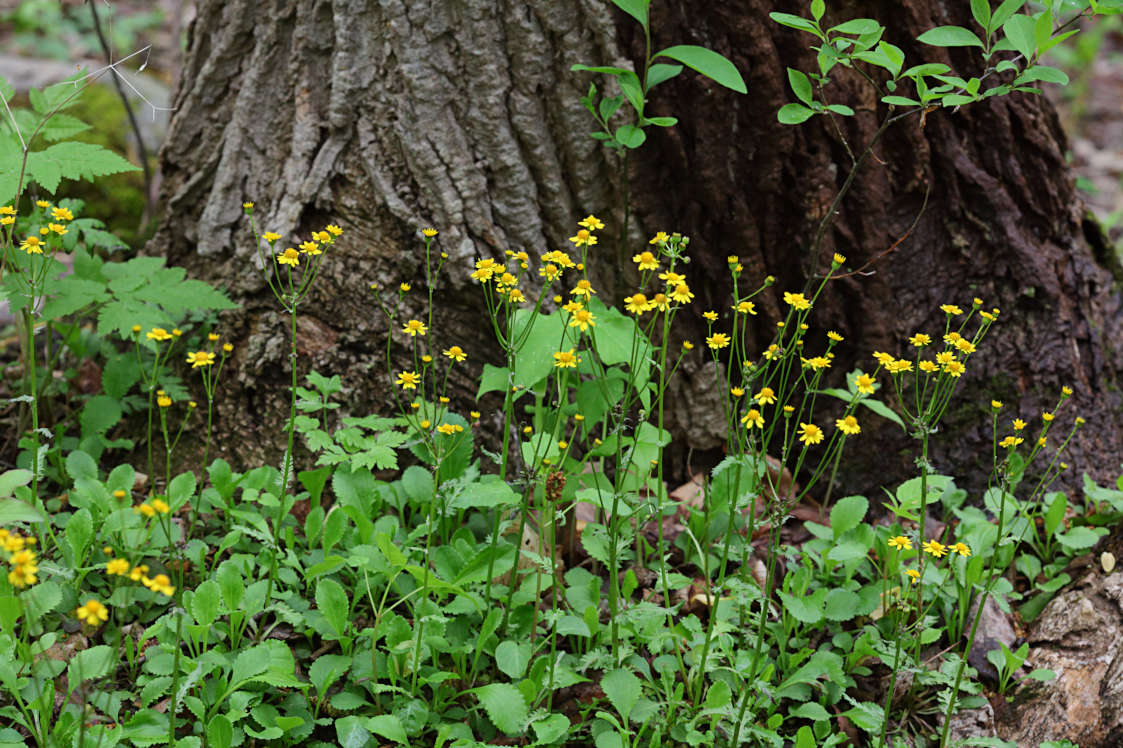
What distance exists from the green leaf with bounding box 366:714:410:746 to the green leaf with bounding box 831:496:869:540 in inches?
47.4

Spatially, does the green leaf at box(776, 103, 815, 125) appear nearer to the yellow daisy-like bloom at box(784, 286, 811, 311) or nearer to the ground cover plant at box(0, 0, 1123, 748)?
the ground cover plant at box(0, 0, 1123, 748)

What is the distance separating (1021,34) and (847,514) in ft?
3.87

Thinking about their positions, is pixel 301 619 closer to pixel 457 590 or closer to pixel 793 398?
pixel 457 590

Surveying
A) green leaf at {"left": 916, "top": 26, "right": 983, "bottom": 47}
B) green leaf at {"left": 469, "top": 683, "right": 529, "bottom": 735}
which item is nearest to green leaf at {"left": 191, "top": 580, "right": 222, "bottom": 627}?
green leaf at {"left": 469, "top": 683, "right": 529, "bottom": 735}

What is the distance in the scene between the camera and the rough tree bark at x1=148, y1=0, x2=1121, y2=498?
232 centimetres

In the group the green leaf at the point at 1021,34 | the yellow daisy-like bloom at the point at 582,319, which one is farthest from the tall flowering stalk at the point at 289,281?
the green leaf at the point at 1021,34

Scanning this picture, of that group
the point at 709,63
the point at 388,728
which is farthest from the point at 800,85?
the point at 388,728

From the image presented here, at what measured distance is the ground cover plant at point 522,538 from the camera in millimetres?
1729

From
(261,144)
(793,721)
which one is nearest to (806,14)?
(261,144)

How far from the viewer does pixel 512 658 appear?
1.82 meters

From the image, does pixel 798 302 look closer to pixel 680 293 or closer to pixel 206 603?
pixel 680 293

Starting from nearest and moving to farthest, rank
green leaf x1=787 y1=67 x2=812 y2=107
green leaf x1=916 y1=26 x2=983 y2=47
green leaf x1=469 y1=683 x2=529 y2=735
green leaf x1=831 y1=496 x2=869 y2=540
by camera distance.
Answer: green leaf x1=469 y1=683 x2=529 y2=735, green leaf x1=916 y1=26 x2=983 y2=47, green leaf x1=787 y1=67 x2=812 y2=107, green leaf x1=831 y1=496 x2=869 y2=540

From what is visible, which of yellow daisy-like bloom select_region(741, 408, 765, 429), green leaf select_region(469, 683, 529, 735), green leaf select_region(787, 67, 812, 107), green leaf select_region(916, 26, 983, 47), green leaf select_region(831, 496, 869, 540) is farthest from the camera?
green leaf select_region(831, 496, 869, 540)

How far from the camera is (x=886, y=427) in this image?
2609mm
